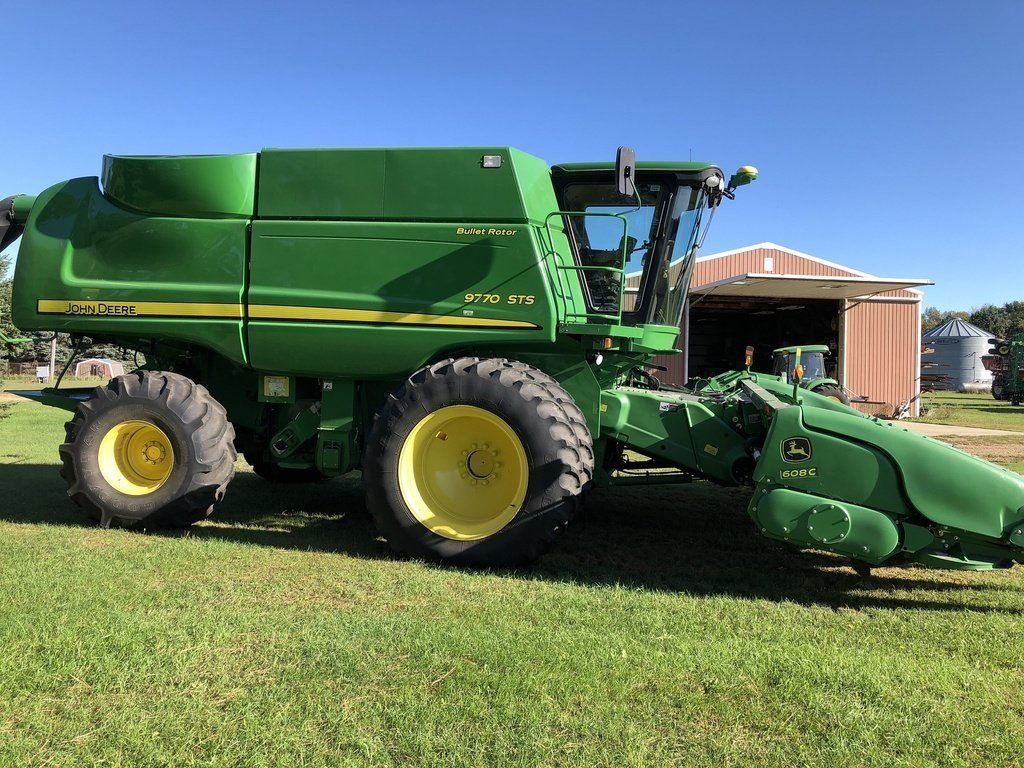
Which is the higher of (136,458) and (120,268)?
(120,268)

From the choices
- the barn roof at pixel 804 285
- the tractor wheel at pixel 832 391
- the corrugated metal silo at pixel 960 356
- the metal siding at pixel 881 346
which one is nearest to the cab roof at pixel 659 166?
the tractor wheel at pixel 832 391

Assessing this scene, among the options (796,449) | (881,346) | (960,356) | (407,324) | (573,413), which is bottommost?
(796,449)

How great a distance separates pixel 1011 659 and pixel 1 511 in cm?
711

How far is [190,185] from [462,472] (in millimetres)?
2878

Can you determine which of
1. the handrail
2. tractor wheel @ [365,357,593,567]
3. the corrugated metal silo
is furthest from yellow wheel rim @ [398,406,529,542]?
the corrugated metal silo

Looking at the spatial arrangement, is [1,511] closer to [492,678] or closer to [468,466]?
[468,466]

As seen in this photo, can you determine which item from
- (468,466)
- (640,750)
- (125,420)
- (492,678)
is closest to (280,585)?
(468,466)

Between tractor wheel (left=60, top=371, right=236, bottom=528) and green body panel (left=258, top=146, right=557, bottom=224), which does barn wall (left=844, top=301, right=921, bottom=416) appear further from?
tractor wheel (left=60, top=371, right=236, bottom=528)

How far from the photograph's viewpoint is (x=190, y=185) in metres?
5.31

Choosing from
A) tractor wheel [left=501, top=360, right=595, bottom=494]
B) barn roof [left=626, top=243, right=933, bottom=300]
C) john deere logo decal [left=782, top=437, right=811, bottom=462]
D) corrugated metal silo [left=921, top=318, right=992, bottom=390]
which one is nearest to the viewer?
john deere logo decal [left=782, top=437, right=811, bottom=462]

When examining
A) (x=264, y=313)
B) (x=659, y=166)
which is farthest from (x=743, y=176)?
(x=264, y=313)

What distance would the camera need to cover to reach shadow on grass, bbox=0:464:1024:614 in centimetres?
432

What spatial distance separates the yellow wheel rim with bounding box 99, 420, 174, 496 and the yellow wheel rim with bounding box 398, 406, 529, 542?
2004mm

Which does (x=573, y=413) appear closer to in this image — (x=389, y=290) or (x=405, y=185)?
(x=389, y=290)
